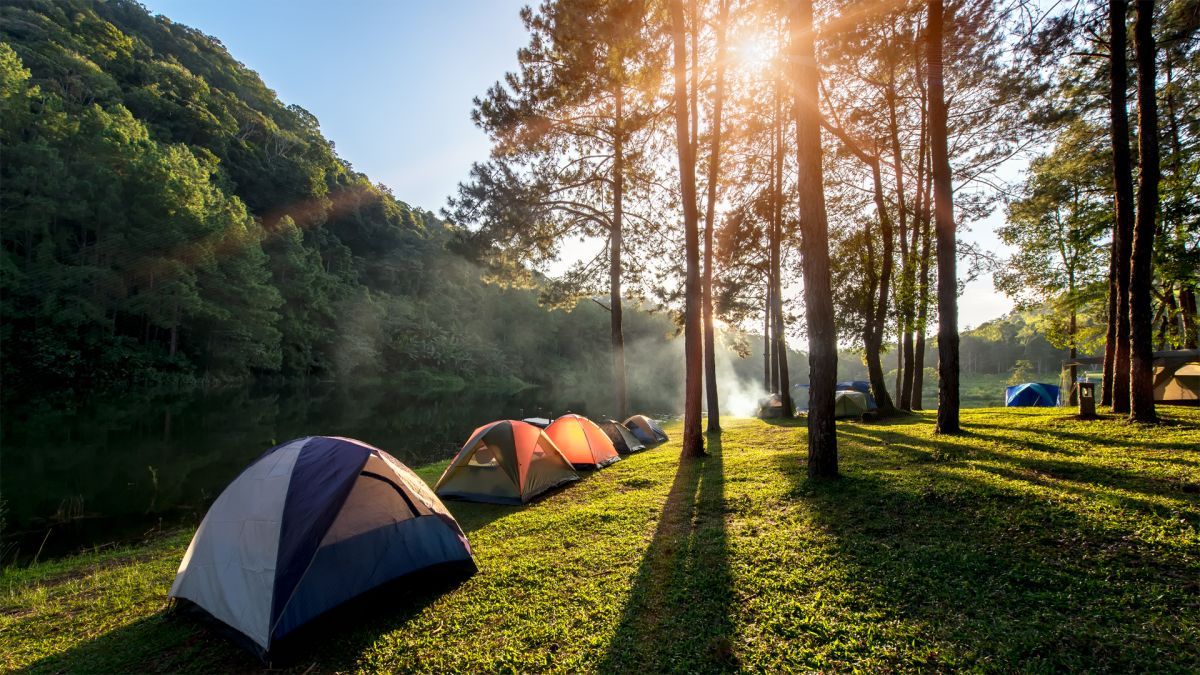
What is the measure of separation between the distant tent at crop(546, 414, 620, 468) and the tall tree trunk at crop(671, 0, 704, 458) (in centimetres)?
211

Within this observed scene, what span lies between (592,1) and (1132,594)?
1242 centimetres

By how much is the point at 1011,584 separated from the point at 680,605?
263 centimetres

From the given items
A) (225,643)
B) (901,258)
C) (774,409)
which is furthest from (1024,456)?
(774,409)

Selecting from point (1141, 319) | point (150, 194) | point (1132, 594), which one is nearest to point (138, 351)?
point (150, 194)

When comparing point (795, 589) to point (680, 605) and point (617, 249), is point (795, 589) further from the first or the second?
point (617, 249)

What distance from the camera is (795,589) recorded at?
13.6 ft

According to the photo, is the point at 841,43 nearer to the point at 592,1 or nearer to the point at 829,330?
the point at 592,1

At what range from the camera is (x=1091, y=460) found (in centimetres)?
645

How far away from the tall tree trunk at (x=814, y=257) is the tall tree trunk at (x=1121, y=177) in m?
7.26

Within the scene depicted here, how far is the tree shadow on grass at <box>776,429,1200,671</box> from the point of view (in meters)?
2.95

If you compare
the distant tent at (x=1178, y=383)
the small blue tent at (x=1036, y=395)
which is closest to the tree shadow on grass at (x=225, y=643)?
the distant tent at (x=1178, y=383)

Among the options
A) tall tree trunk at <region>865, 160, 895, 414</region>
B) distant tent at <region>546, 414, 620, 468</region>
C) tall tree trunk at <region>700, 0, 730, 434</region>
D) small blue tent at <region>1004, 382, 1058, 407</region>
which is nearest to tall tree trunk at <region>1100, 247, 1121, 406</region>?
tall tree trunk at <region>865, 160, 895, 414</region>

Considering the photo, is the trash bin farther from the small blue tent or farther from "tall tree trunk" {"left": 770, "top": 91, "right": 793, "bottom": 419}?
the small blue tent

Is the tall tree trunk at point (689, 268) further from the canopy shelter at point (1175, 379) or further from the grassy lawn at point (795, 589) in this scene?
the canopy shelter at point (1175, 379)
